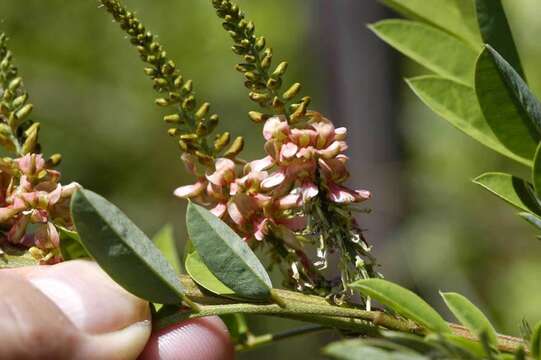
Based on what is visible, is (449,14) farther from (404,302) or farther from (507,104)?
(404,302)

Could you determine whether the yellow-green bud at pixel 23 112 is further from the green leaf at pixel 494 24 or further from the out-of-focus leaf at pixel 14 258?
the green leaf at pixel 494 24

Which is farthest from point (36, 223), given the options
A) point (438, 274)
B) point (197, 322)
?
point (438, 274)

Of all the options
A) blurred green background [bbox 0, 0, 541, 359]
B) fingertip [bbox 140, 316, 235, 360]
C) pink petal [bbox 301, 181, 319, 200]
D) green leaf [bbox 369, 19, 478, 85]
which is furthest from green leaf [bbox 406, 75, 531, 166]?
blurred green background [bbox 0, 0, 541, 359]

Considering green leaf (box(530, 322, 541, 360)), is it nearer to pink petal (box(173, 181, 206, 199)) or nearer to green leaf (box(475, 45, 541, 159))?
green leaf (box(475, 45, 541, 159))

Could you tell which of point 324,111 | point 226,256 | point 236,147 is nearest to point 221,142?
point 236,147

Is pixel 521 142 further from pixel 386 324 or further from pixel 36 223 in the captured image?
pixel 36 223
